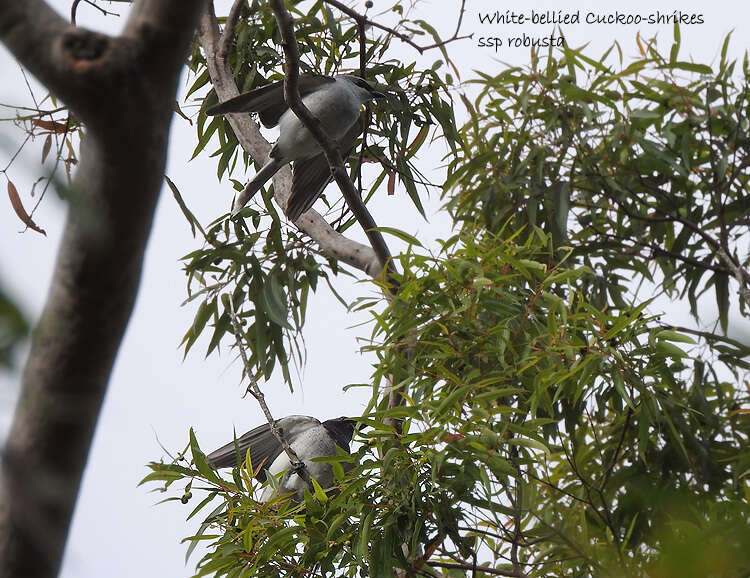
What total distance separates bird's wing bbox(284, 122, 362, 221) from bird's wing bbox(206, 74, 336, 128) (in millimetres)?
188

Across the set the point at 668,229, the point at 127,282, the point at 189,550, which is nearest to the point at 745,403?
Answer: the point at 668,229

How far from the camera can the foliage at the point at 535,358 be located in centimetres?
186

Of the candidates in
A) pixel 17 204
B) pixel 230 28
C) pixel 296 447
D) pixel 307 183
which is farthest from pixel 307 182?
pixel 17 204

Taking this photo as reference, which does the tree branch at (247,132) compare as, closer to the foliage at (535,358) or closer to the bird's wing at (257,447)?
the foliage at (535,358)

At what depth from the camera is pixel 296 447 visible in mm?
2877

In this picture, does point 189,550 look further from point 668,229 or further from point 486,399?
point 668,229

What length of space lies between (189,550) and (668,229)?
2.02 metres

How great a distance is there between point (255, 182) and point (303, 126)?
0.30 meters

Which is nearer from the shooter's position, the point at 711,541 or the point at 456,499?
the point at 711,541

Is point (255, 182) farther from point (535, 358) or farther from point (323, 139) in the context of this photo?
point (535, 358)

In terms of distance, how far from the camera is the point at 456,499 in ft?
5.94

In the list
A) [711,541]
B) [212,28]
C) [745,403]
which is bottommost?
[711,541]

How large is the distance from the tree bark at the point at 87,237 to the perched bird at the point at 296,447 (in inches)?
85.9

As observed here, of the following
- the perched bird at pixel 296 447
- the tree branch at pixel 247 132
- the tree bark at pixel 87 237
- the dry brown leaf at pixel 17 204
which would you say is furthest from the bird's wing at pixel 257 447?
the tree bark at pixel 87 237
